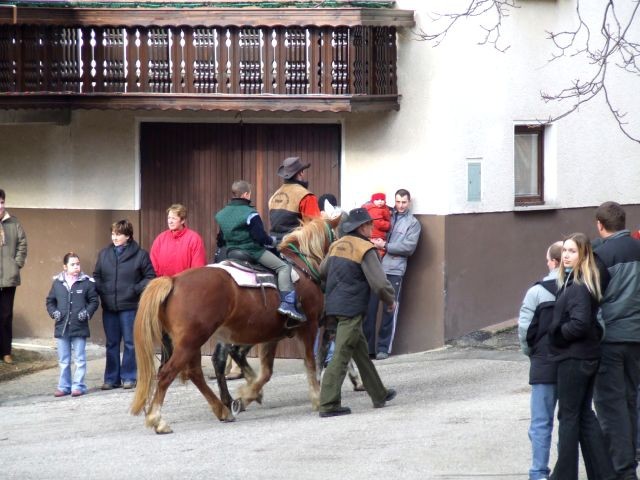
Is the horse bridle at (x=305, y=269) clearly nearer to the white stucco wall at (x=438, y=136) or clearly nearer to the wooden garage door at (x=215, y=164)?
the white stucco wall at (x=438, y=136)

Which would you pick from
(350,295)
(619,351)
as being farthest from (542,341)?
(350,295)

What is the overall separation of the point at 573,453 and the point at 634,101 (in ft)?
32.3

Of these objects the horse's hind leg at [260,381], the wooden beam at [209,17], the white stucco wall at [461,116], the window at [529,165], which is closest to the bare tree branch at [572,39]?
the white stucco wall at [461,116]

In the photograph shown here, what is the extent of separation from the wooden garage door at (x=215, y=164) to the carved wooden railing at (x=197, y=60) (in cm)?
112

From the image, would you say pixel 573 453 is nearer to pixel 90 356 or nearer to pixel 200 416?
pixel 200 416

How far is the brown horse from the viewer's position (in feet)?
33.6

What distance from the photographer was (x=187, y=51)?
14.0 m

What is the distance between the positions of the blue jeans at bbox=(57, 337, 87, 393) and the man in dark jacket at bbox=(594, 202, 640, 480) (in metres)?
6.19

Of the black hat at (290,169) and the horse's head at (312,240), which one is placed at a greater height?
the black hat at (290,169)

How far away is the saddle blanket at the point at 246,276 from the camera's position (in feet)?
35.6

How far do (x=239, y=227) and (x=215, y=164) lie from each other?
4.19 m

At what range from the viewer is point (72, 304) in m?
12.6

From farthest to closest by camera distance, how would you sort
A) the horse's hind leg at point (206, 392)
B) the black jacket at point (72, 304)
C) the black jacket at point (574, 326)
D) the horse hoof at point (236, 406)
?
the black jacket at point (72, 304)
the horse hoof at point (236, 406)
the horse's hind leg at point (206, 392)
the black jacket at point (574, 326)

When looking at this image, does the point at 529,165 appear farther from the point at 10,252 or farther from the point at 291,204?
the point at 10,252
